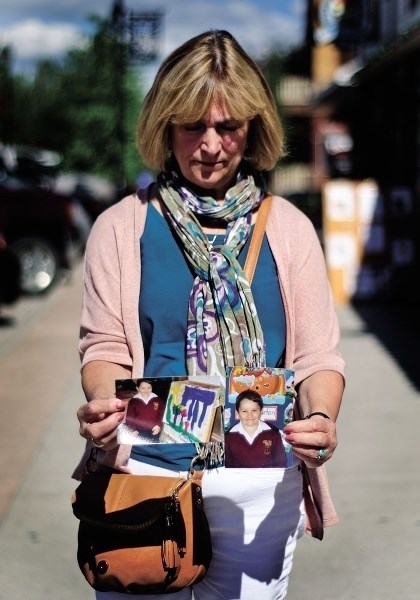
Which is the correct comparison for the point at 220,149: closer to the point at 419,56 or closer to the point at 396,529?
the point at 396,529

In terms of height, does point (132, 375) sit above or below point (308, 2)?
below

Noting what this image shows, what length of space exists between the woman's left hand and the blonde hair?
72cm

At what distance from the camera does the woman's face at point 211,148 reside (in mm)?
2207

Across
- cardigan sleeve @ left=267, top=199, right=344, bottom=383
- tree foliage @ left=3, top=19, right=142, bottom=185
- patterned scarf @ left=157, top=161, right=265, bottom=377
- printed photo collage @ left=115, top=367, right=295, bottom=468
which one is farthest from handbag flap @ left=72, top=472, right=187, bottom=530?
tree foliage @ left=3, top=19, right=142, bottom=185

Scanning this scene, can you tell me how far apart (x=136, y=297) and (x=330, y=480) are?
3.38 metres

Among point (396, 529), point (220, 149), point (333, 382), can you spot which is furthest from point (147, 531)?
point (396, 529)

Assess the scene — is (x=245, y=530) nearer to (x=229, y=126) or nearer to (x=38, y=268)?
(x=229, y=126)

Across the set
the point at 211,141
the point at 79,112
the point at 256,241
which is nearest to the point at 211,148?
the point at 211,141

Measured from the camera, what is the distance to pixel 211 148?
2.21 m

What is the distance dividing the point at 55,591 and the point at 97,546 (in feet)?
6.98

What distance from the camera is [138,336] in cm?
218

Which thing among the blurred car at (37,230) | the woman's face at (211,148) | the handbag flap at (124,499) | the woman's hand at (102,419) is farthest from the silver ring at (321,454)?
the blurred car at (37,230)

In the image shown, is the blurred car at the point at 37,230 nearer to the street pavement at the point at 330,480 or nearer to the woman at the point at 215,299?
the street pavement at the point at 330,480

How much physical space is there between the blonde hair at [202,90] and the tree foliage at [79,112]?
23838 millimetres
